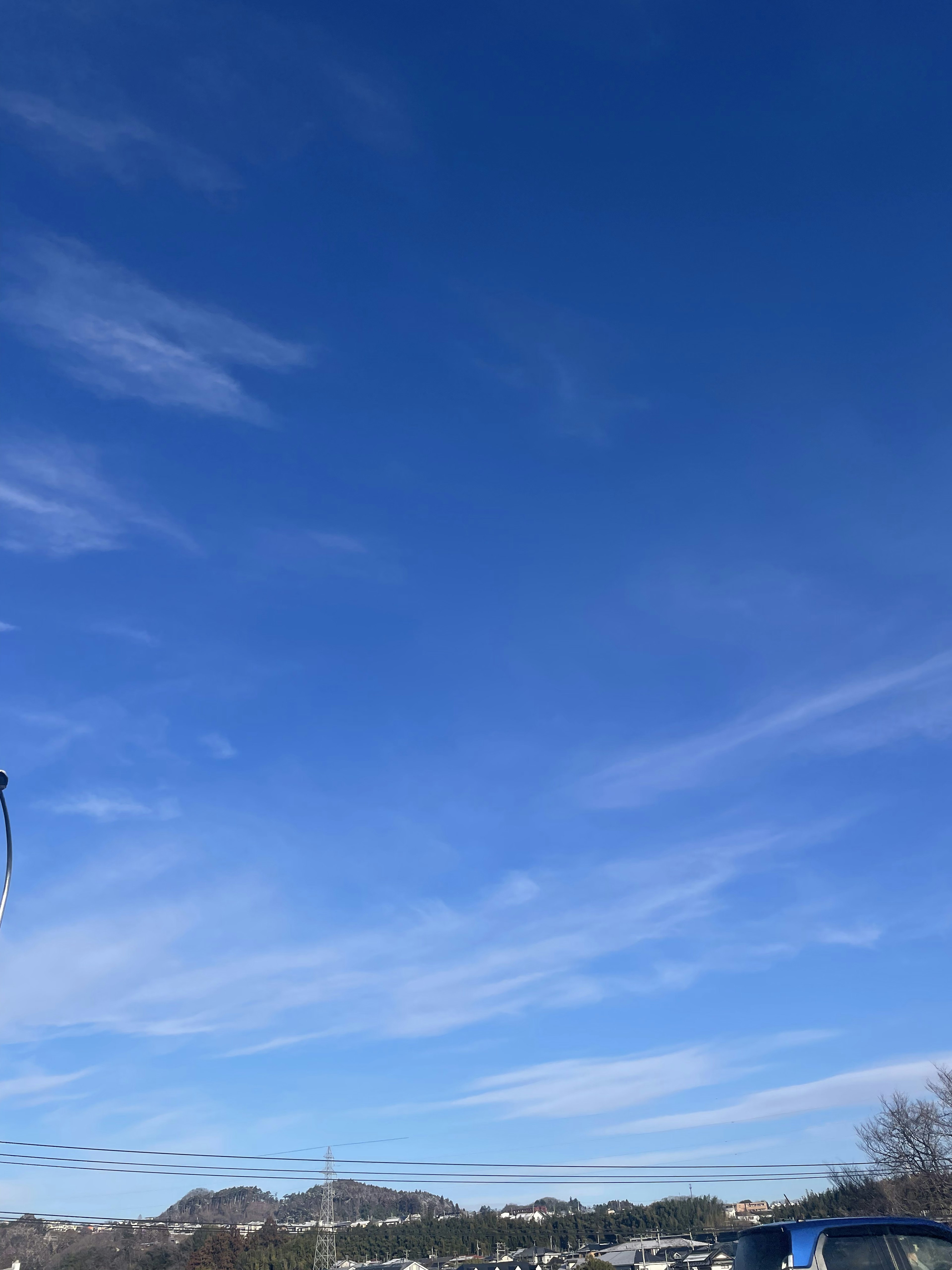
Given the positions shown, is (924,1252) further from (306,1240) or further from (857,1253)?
(306,1240)

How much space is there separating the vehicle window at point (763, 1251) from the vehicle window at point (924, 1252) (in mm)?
1271

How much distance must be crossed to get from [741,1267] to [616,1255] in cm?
11556

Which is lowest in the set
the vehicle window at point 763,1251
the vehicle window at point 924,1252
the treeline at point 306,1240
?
the vehicle window at point 924,1252

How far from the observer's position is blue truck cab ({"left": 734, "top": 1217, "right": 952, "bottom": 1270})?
8.78 metres

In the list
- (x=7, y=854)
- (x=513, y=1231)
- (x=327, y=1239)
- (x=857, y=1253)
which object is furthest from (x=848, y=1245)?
(x=513, y=1231)

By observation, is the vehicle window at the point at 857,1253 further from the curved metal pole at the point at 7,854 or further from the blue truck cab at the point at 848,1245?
the curved metal pole at the point at 7,854

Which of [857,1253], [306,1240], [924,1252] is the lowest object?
[924,1252]

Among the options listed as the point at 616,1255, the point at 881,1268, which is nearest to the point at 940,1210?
the point at 616,1255

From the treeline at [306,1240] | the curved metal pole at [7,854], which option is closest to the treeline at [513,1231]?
the treeline at [306,1240]

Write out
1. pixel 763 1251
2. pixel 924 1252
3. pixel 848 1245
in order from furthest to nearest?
pixel 924 1252 < pixel 763 1251 < pixel 848 1245

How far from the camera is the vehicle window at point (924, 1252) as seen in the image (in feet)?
30.5

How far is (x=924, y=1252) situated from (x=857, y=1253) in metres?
1.11

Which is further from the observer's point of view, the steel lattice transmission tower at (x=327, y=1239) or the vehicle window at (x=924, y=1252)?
the steel lattice transmission tower at (x=327, y=1239)

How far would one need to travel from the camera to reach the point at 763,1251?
30.1 ft
